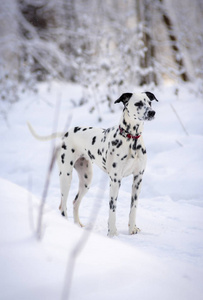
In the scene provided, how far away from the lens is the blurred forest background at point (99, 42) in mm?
8828

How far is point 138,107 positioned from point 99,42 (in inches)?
252

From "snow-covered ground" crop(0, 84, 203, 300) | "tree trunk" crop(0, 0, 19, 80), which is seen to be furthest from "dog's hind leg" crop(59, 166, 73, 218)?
"tree trunk" crop(0, 0, 19, 80)

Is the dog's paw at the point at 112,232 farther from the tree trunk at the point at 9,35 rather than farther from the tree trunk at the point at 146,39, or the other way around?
the tree trunk at the point at 9,35

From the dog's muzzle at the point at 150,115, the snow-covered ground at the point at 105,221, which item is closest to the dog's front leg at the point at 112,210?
the snow-covered ground at the point at 105,221

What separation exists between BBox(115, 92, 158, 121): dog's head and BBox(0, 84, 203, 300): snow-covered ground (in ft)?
3.22

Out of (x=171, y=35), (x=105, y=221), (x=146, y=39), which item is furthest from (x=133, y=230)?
(x=171, y=35)

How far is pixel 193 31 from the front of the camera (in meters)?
11.0

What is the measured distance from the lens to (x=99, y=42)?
8797 millimetres

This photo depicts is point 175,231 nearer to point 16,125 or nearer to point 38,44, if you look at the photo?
point 16,125

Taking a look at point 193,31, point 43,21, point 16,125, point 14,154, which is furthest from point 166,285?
point 43,21

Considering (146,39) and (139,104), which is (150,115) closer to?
(139,104)

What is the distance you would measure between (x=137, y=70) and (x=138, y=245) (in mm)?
6649

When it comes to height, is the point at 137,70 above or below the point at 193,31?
below

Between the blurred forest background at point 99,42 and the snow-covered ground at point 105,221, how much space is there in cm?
106
